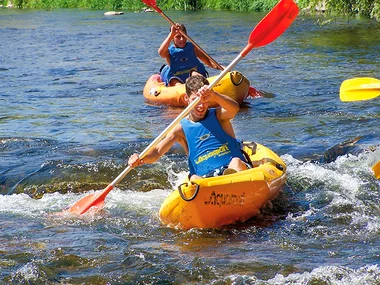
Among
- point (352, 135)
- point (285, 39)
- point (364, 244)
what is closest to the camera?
point (364, 244)

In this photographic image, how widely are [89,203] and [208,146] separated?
3.68ft

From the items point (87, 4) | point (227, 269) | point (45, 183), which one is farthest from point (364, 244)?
point (87, 4)

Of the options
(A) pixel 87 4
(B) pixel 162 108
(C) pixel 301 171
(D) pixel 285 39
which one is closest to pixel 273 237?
(C) pixel 301 171

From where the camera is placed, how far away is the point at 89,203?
601 centimetres

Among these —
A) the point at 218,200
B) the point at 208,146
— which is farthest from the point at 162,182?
the point at 218,200

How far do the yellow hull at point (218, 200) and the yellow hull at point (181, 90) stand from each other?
4.35 metres

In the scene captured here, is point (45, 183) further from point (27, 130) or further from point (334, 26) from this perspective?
point (334, 26)

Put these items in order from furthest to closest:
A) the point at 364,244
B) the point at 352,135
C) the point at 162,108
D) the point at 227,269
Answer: the point at 162,108
the point at 352,135
the point at 364,244
the point at 227,269

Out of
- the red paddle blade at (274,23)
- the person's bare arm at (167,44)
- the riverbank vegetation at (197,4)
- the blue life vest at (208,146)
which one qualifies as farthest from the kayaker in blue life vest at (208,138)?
the riverbank vegetation at (197,4)

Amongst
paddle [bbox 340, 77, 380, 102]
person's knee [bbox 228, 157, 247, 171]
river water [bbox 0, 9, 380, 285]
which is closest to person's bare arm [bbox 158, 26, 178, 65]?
river water [bbox 0, 9, 380, 285]

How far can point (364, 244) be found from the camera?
4.95 meters

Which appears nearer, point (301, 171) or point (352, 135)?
point (301, 171)

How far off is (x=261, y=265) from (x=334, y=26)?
57.4ft

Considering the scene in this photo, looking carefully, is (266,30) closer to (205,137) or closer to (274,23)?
(274,23)
